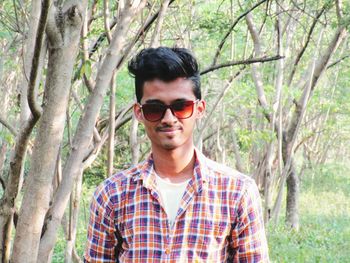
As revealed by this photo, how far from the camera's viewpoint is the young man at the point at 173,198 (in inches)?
68.8

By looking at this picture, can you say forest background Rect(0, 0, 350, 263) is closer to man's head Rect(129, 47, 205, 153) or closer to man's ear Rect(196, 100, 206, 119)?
man's head Rect(129, 47, 205, 153)

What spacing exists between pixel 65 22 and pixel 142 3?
0.98 m

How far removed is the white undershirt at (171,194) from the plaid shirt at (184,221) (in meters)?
0.02

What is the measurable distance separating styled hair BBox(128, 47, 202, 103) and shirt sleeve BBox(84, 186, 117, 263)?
0.99 ft

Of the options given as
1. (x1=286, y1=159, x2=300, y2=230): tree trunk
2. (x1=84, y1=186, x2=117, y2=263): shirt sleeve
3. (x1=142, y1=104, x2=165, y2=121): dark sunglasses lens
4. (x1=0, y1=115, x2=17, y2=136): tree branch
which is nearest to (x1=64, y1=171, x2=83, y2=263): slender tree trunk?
(x1=0, y1=115, x2=17, y2=136): tree branch

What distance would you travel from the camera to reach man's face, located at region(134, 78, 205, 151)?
179cm

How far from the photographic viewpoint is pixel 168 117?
1.78 meters

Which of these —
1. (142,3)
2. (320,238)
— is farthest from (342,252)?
(142,3)

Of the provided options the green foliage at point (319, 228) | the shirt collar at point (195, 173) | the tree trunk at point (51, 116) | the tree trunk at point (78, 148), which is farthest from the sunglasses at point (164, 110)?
the green foliage at point (319, 228)

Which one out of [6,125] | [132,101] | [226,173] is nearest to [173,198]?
[226,173]

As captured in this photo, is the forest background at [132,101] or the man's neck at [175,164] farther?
the forest background at [132,101]

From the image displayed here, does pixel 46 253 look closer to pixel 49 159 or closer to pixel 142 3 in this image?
pixel 49 159

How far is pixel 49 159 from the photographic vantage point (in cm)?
270

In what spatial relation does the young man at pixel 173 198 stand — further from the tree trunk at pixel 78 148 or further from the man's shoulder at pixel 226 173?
the tree trunk at pixel 78 148
